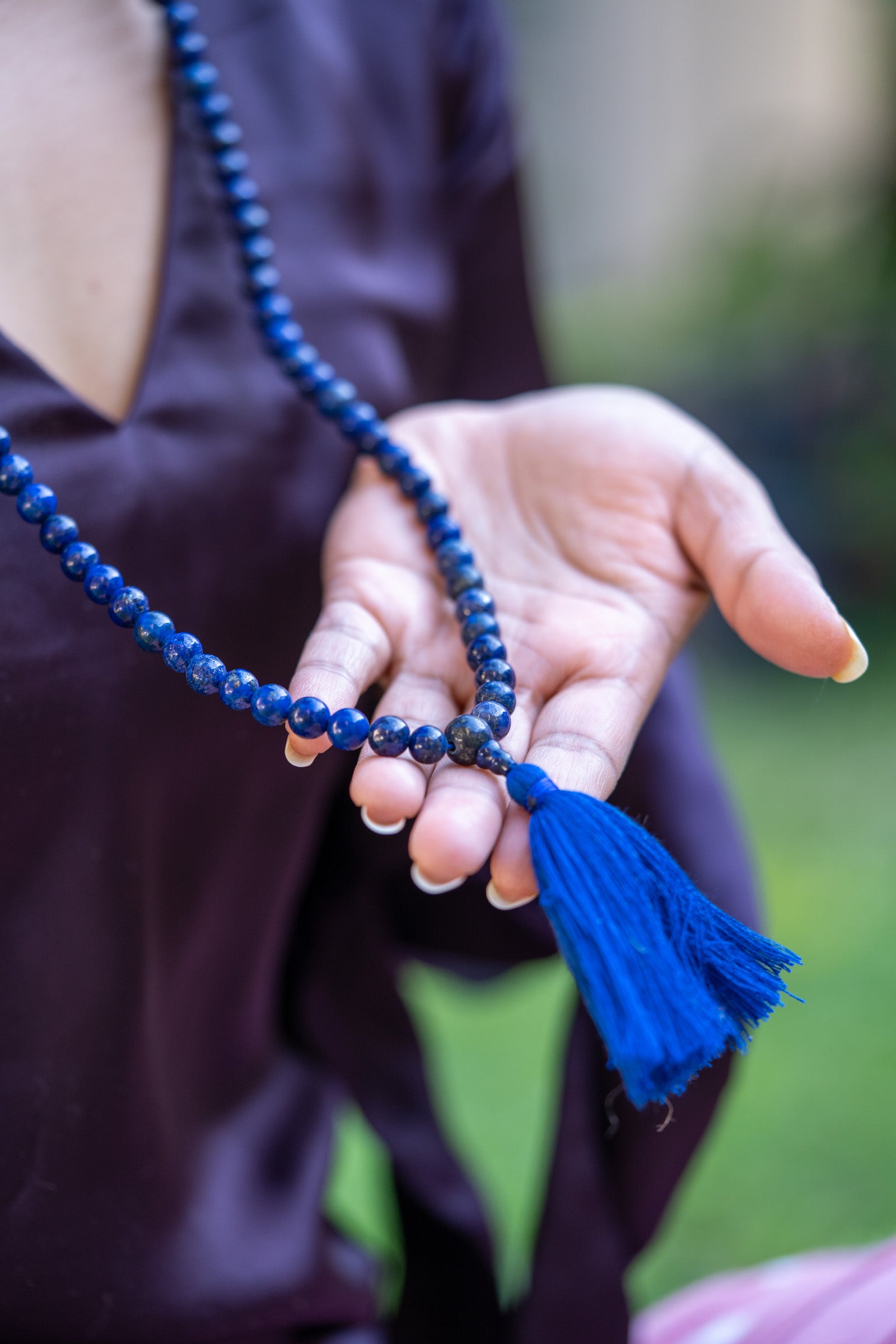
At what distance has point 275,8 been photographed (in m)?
0.71

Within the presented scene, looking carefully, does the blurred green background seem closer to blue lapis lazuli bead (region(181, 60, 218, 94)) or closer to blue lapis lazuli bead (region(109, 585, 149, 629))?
blue lapis lazuli bead (region(109, 585, 149, 629))

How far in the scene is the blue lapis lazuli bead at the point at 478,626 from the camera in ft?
1.89

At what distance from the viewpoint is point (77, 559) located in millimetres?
540

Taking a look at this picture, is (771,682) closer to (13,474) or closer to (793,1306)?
(793,1306)

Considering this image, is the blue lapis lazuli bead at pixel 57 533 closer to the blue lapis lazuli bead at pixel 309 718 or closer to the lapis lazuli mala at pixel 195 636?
the lapis lazuli mala at pixel 195 636

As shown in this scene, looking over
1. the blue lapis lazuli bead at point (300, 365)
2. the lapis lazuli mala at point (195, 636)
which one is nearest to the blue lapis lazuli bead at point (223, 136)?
the lapis lazuli mala at point (195, 636)

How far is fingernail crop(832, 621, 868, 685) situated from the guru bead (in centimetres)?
17

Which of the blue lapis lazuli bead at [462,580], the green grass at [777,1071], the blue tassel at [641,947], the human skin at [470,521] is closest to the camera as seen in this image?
the blue tassel at [641,947]

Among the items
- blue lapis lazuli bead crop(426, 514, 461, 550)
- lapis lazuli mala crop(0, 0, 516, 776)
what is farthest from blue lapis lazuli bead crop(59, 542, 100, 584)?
blue lapis lazuli bead crop(426, 514, 461, 550)

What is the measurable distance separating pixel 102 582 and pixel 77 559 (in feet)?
0.06

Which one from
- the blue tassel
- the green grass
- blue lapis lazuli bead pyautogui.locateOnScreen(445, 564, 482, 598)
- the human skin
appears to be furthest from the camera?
the green grass

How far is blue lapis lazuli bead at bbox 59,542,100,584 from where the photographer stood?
0.54 m

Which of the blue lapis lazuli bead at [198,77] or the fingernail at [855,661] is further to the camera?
the blue lapis lazuli bead at [198,77]

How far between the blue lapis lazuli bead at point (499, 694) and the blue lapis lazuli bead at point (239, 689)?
0.37ft
